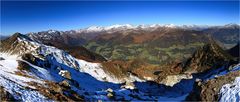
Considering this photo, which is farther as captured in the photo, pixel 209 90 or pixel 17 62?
pixel 17 62

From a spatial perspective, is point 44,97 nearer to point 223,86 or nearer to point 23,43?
point 223,86

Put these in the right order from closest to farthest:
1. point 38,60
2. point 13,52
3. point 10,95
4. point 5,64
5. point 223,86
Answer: point 10,95
point 223,86
point 5,64
point 38,60
point 13,52

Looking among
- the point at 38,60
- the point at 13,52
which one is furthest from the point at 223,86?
the point at 13,52

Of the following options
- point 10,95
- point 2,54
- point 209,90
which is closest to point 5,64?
point 10,95

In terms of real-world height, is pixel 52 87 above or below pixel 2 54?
below

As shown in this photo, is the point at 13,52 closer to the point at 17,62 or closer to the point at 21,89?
the point at 17,62

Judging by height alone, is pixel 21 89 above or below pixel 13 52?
below

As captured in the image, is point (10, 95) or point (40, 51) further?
point (40, 51)

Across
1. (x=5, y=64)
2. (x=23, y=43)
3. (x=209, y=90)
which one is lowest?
(x=209, y=90)

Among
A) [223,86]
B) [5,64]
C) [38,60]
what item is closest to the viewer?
[223,86]
